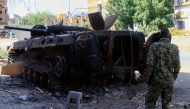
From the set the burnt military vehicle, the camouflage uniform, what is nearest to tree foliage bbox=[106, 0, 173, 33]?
the burnt military vehicle

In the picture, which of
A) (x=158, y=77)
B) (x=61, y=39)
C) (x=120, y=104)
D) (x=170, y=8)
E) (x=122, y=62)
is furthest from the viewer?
(x=170, y=8)

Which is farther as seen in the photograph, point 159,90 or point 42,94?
point 42,94

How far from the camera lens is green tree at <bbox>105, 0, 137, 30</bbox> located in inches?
1420

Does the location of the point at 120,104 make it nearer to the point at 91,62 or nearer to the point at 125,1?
the point at 91,62

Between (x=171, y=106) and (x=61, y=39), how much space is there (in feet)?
11.1

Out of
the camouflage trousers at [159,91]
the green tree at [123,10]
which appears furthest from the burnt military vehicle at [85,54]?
the green tree at [123,10]

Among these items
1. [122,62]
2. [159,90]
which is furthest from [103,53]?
[159,90]

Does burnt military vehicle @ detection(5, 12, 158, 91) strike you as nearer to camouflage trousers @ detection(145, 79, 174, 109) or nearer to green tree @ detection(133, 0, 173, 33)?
camouflage trousers @ detection(145, 79, 174, 109)

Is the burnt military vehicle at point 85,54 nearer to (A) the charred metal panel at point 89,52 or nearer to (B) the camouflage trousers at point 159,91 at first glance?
(A) the charred metal panel at point 89,52

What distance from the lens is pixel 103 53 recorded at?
960 centimetres

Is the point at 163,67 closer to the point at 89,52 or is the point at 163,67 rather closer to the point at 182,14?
the point at 89,52

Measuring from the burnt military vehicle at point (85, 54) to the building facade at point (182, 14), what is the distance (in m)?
25.7

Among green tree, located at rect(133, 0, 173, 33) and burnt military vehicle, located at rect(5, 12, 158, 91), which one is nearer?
burnt military vehicle, located at rect(5, 12, 158, 91)

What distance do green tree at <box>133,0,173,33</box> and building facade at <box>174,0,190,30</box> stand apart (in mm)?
1682
